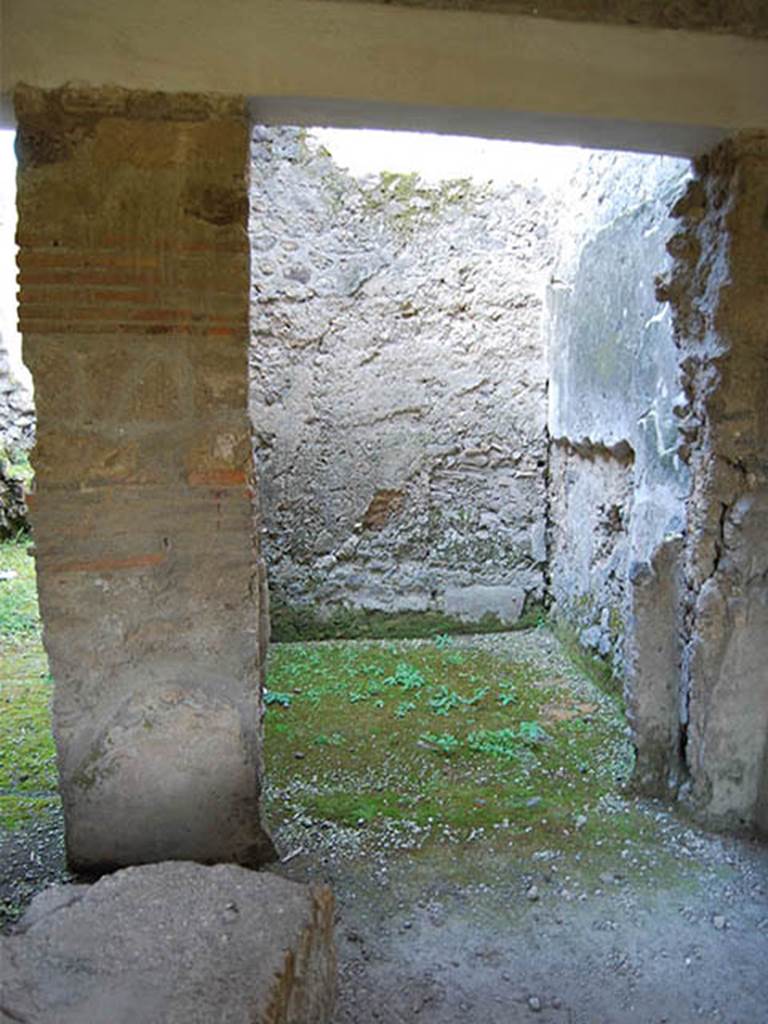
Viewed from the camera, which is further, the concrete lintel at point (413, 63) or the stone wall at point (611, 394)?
the stone wall at point (611, 394)

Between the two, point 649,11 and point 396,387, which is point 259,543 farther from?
point 396,387

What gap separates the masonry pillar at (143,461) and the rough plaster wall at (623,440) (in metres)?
1.40

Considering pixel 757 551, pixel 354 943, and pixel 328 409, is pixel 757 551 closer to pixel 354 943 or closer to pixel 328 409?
pixel 354 943

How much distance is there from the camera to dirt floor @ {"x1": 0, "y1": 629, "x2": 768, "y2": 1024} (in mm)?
1946

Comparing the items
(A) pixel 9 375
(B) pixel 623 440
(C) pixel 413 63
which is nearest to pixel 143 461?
(C) pixel 413 63

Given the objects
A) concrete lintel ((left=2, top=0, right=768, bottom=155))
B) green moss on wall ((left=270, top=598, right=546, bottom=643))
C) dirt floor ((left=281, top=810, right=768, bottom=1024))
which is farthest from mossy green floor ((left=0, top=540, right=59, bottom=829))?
concrete lintel ((left=2, top=0, right=768, bottom=155))

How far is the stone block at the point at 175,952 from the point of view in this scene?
1.42 metres

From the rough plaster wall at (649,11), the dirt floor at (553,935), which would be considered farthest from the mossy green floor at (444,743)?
the rough plaster wall at (649,11)

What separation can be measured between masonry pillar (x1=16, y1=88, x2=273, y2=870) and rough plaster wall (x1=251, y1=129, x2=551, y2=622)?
7.18ft

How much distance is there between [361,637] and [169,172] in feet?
10.1

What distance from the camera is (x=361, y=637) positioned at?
4609 mm

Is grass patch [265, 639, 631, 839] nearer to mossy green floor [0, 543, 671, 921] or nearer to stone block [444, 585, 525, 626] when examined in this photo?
mossy green floor [0, 543, 671, 921]

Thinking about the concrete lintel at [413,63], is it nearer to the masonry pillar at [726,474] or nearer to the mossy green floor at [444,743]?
the masonry pillar at [726,474]

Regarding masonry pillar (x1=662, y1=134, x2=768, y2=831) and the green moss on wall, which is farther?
the green moss on wall
